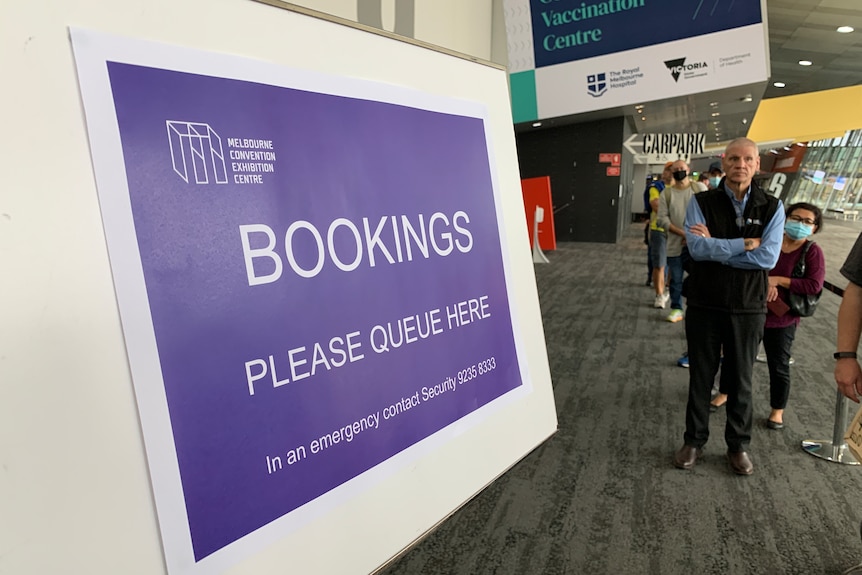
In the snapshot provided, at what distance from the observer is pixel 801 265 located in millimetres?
2857

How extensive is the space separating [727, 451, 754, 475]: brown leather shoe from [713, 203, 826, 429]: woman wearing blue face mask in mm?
646

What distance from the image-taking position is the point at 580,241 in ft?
42.6

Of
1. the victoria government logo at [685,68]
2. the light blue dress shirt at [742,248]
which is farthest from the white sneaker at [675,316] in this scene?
the victoria government logo at [685,68]

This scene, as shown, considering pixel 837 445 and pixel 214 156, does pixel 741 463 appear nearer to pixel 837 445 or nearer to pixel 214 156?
pixel 837 445

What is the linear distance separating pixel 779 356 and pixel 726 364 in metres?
0.69

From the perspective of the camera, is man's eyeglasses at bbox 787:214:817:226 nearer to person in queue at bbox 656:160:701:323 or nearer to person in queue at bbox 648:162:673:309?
person in queue at bbox 656:160:701:323

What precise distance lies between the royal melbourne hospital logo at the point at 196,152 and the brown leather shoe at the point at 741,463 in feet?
9.34

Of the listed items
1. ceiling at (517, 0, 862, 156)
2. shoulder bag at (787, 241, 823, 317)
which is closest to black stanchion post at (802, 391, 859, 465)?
shoulder bag at (787, 241, 823, 317)

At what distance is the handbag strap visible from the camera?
9.33ft

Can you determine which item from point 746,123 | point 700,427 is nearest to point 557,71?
point 700,427

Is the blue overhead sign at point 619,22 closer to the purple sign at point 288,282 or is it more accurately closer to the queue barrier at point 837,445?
the purple sign at point 288,282

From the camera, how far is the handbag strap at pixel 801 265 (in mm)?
2844

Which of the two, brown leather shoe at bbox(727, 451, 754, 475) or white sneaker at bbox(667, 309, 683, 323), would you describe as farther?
white sneaker at bbox(667, 309, 683, 323)

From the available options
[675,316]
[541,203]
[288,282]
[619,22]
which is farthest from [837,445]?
A: [541,203]
